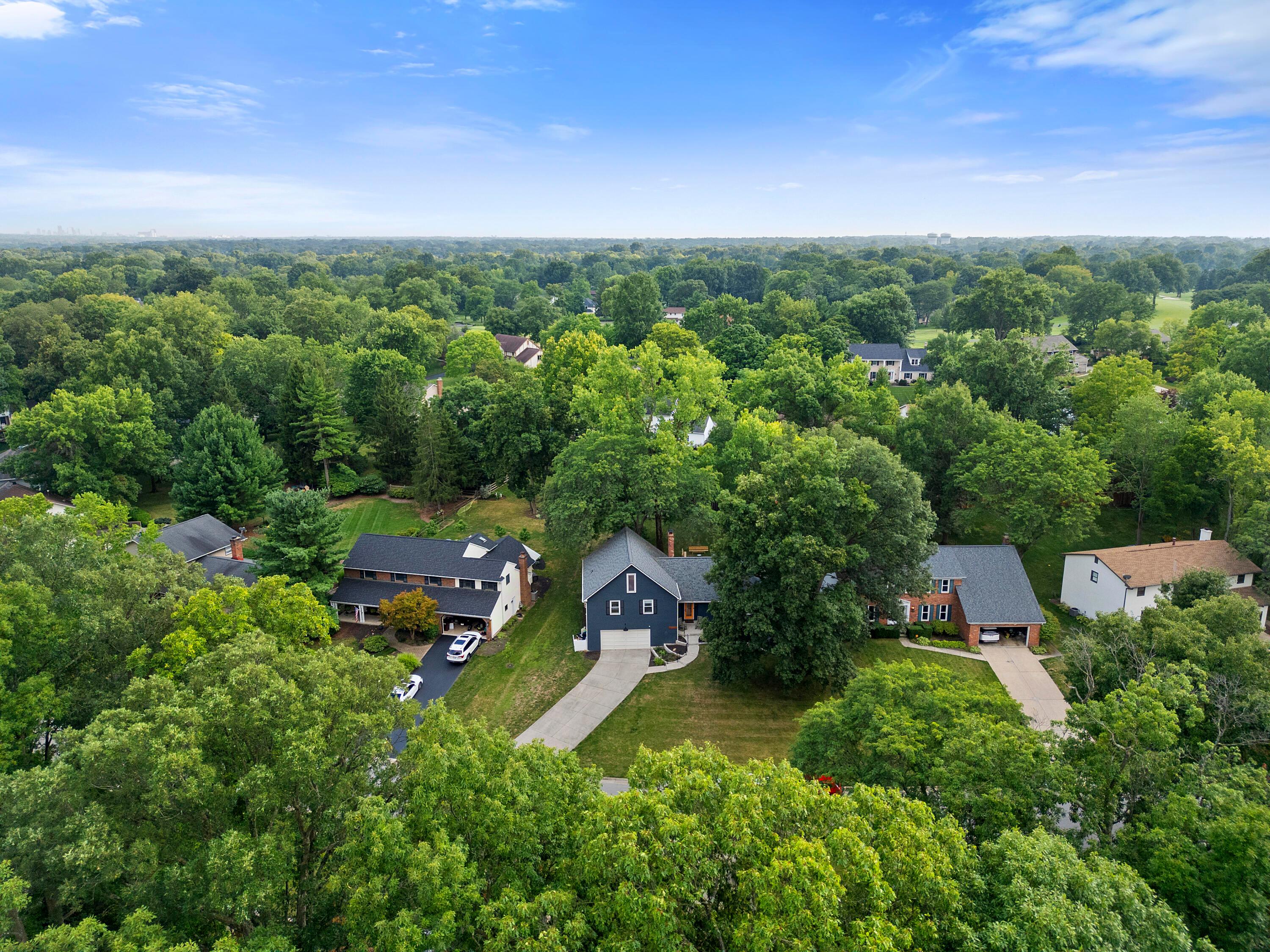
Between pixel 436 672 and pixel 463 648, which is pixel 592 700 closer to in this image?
pixel 463 648

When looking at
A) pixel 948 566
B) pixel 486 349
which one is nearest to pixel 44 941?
pixel 948 566

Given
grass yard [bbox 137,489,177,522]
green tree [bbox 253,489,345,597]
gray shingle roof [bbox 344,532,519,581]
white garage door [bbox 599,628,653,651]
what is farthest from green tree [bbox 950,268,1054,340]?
grass yard [bbox 137,489,177,522]

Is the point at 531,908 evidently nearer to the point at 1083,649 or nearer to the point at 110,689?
the point at 110,689

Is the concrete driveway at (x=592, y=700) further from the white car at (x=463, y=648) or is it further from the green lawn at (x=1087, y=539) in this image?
the green lawn at (x=1087, y=539)

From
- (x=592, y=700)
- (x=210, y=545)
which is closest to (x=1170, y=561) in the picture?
(x=592, y=700)

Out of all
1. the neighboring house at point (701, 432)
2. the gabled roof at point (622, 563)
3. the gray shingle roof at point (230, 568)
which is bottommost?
the gray shingle roof at point (230, 568)

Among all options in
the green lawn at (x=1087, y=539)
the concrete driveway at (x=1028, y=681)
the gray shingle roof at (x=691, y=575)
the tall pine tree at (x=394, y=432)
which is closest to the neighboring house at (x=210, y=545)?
the tall pine tree at (x=394, y=432)
